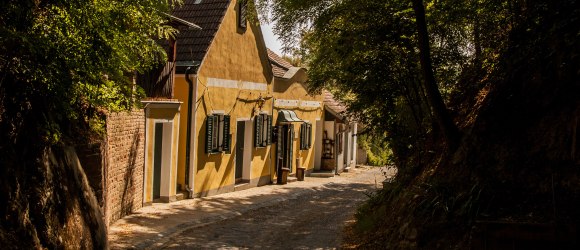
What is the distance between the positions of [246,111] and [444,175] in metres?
13.0

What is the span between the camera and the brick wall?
1185 cm

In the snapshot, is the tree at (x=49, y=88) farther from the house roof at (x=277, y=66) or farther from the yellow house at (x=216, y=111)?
the house roof at (x=277, y=66)

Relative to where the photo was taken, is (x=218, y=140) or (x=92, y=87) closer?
(x=92, y=87)

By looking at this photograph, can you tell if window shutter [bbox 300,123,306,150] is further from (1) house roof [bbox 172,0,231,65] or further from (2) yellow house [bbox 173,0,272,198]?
(1) house roof [bbox 172,0,231,65]

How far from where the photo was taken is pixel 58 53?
246 inches

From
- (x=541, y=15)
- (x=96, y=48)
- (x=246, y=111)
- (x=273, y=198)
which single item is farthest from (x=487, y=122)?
(x=246, y=111)

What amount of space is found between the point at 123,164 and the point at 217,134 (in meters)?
5.78

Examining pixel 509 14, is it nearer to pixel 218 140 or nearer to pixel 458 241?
pixel 458 241

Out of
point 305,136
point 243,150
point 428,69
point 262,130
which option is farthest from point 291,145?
point 428,69

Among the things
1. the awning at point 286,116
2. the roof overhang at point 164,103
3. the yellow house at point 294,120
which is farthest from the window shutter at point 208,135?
the awning at point 286,116

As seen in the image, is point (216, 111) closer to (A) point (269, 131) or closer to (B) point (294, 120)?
(A) point (269, 131)

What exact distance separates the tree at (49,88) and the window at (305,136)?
17891 mm

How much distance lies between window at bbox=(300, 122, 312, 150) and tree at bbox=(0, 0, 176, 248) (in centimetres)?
1789

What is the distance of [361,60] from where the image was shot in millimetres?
11070
